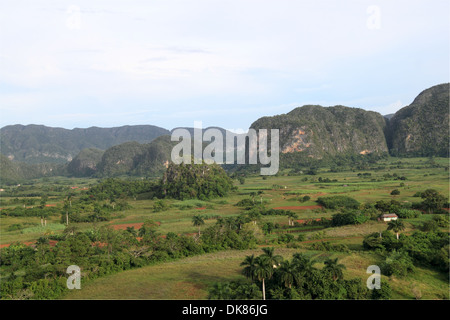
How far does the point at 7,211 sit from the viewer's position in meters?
49.7

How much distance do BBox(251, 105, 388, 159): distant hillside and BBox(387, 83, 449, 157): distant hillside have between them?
699 centimetres

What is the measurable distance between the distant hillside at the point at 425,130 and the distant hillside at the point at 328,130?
22.9ft

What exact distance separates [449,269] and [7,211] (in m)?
54.1

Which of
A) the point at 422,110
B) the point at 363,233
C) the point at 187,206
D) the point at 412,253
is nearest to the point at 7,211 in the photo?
the point at 187,206

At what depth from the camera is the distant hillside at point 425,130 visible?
111 m

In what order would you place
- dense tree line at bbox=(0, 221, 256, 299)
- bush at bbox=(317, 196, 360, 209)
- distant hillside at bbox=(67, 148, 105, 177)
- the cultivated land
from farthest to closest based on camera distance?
1. distant hillside at bbox=(67, 148, 105, 177)
2. bush at bbox=(317, 196, 360, 209)
3. the cultivated land
4. dense tree line at bbox=(0, 221, 256, 299)

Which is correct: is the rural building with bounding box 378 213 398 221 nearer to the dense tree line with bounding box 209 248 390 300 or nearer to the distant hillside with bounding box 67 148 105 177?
the dense tree line with bounding box 209 248 390 300

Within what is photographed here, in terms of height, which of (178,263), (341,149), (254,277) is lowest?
(178,263)

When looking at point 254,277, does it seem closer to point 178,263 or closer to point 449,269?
point 178,263

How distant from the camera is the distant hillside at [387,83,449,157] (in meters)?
111
